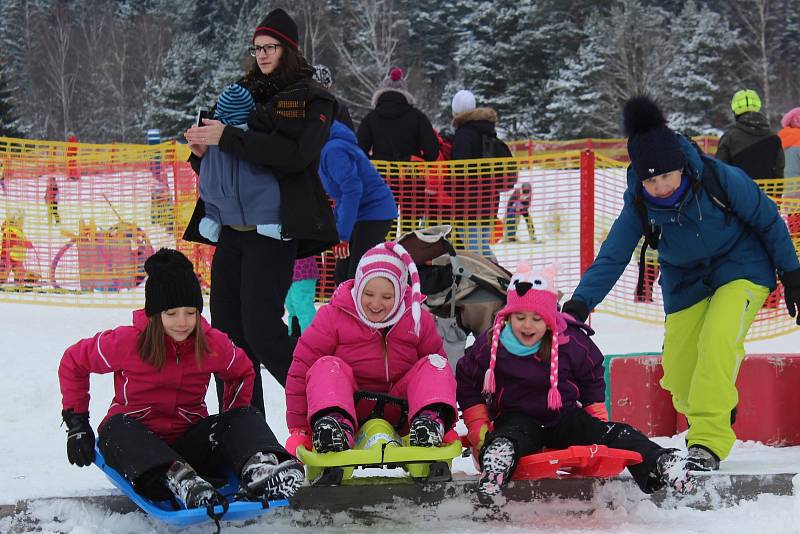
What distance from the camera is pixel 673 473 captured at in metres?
3.52

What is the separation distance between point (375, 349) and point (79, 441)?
123cm

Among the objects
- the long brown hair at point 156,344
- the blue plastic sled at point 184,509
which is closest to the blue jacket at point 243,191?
the long brown hair at point 156,344

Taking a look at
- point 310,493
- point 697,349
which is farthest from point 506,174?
point 310,493

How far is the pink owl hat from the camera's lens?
3.96 m

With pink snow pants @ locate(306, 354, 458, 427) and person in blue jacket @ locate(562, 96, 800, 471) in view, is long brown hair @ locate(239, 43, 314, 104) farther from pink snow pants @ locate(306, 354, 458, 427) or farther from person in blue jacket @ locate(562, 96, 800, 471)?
person in blue jacket @ locate(562, 96, 800, 471)

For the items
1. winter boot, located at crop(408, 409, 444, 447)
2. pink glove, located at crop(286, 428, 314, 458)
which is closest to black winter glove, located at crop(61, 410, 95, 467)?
pink glove, located at crop(286, 428, 314, 458)

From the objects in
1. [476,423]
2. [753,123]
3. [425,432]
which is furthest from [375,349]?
[753,123]

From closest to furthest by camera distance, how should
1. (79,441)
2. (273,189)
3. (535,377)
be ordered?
1. (79,441)
2. (535,377)
3. (273,189)

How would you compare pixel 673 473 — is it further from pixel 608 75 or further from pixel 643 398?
pixel 608 75

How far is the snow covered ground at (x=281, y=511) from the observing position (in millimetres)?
3473

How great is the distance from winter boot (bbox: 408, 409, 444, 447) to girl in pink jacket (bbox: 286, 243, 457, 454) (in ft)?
0.36

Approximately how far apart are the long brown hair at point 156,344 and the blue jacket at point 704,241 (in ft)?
5.42

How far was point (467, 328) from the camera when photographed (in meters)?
6.03

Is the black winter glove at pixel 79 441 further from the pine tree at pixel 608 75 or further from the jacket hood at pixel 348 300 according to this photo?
the pine tree at pixel 608 75
